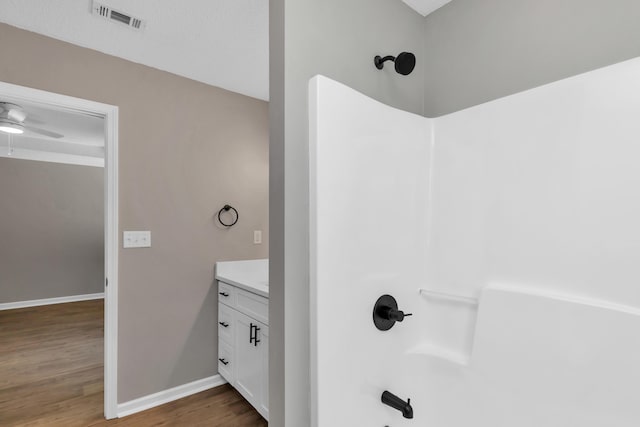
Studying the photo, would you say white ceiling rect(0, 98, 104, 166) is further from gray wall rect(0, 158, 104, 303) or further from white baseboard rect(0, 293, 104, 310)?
white baseboard rect(0, 293, 104, 310)

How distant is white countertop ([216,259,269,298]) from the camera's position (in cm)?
221

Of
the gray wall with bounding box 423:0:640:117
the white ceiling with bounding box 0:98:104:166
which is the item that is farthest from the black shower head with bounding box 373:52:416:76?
the white ceiling with bounding box 0:98:104:166

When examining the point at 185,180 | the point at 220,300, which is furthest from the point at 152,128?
the point at 220,300

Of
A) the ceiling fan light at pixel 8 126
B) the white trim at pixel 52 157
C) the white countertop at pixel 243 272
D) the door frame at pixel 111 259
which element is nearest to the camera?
the door frame at pixel 111 259

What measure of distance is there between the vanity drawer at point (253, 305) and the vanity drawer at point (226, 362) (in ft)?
1.31

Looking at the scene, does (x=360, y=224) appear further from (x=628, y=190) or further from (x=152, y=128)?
(x=152, y=128)

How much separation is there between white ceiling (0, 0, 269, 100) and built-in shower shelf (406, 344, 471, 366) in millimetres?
1699

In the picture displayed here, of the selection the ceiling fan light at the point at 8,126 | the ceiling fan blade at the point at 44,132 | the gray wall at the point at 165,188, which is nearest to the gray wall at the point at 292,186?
the gray wall at the point at 165,188

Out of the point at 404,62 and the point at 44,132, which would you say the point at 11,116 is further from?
the point at 404,62

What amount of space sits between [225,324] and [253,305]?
0.52 meters

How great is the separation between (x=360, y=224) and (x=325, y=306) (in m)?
0.27

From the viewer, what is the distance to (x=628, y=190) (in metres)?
0.90

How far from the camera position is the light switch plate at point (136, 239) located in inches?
81.9

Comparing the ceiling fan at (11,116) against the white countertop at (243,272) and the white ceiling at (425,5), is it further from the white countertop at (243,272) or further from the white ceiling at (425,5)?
the white ceiling at (425,5)
